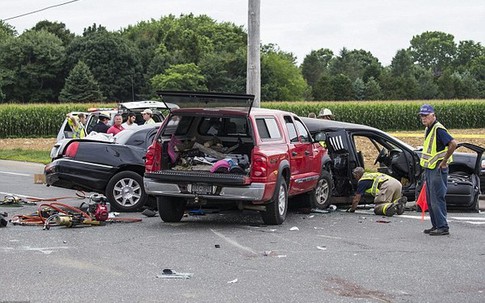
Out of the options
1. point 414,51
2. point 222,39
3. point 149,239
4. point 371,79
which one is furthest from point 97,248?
point 414,51

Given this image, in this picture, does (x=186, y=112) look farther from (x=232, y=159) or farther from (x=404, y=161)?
(x=404, y=161)

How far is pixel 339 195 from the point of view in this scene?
15.4 metres

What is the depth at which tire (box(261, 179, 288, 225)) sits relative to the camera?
41.1 ft

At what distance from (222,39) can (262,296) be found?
348ft

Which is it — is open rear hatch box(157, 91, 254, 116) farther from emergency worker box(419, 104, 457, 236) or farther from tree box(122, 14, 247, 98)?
tree box(122, 14, 247, 98)

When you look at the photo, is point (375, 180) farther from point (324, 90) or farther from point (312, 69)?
point (312, 69)

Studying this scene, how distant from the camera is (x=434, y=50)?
528 ft

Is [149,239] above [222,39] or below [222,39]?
below

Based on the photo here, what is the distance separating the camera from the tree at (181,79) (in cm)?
8050

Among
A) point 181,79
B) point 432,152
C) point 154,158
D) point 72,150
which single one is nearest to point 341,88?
point 181,79

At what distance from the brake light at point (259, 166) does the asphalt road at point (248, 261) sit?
0.82m

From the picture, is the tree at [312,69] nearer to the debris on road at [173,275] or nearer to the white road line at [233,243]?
the white road line at [233,243]

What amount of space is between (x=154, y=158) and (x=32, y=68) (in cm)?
7113

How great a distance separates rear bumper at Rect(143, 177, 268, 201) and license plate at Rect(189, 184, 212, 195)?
0.04m
